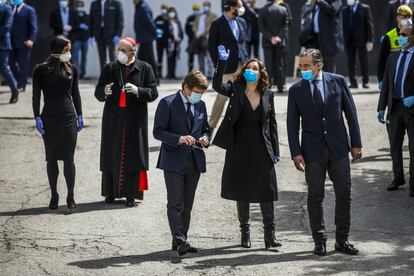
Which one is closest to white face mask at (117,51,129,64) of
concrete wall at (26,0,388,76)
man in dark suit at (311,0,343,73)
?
man in dark suit at (311,0,343,73)

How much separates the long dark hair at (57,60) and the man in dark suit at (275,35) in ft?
27.6

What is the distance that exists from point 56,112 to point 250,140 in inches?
107

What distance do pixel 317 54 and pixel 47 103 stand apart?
3.37 metres

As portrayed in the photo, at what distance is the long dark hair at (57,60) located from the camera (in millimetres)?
11266

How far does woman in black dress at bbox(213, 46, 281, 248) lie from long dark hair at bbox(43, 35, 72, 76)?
7.56ft

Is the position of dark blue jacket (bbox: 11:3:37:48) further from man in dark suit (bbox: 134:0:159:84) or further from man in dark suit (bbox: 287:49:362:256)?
man in dark suit (bbox: 287:49:362:256)

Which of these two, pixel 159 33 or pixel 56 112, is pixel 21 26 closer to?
pixel 159 33

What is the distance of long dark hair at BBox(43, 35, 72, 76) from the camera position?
11.3 m

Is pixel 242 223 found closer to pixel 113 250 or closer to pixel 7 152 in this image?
pixel 113 250

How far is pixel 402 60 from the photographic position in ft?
→ 38.3

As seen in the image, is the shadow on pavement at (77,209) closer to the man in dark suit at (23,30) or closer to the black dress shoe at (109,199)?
the black dress shoe at (109,199)

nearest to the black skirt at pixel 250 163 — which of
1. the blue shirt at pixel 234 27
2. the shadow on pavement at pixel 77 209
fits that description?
the shadow on pavement at pixel 77 209

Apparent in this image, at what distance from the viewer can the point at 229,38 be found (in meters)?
14.3

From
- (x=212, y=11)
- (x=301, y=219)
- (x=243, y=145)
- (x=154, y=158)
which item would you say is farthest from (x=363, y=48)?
(x=243, y=145)
